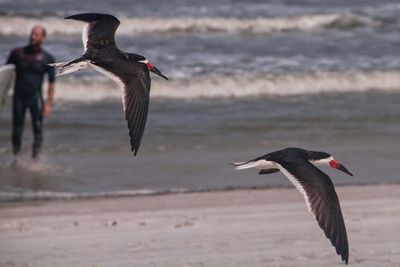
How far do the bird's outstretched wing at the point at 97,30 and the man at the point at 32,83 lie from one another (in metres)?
3.74

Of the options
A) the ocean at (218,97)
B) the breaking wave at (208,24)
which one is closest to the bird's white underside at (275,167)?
the ocean at (218,97)

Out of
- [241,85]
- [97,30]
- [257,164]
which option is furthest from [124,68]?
[241,85]

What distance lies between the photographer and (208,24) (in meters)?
21.9

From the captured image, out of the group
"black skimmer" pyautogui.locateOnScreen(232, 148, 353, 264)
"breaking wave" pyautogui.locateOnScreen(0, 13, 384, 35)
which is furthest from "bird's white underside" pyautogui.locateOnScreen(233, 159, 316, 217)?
"breaking wave" pyautogui.locateOnScreen(0, 13, 384, 35)

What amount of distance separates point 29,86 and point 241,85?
5.09 meters

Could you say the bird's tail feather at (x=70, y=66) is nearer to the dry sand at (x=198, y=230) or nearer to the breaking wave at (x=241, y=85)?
the dry sand at (x=198, y=230)

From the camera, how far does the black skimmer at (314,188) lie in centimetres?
756

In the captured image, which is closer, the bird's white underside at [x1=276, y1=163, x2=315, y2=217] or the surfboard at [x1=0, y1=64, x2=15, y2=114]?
the bird's white underside at [x1=276, y1=163, x2=315, y2=217]

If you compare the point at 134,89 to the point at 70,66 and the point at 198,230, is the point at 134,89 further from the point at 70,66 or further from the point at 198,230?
the point at 198,230

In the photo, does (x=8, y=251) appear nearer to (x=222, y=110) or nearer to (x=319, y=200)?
(x=319, y=200)

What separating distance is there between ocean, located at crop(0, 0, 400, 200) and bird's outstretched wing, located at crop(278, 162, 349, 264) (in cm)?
326

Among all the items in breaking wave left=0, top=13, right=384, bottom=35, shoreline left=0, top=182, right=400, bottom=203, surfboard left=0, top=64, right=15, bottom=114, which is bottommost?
breaking wave left=0, top=13, right=384, bottom=35

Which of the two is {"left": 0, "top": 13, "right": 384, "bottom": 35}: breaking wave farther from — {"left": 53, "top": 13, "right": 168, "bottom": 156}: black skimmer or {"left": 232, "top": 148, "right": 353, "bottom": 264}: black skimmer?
{"left": 232, "top": 148, "right": 353, "bottom": 264}: black skimmer

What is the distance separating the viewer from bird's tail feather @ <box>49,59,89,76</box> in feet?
24.5
